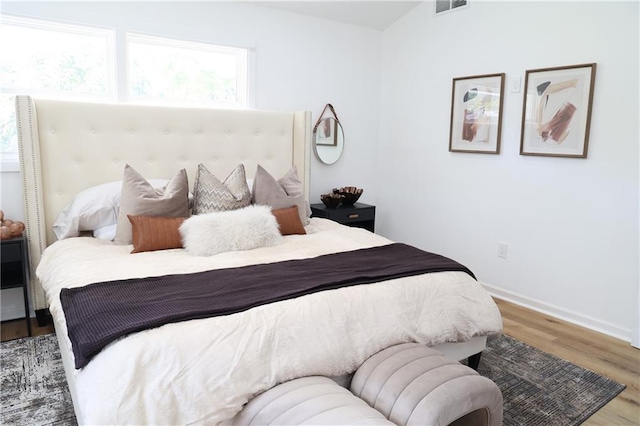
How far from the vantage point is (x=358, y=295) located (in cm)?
198

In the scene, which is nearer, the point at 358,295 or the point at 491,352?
the point at 358,295

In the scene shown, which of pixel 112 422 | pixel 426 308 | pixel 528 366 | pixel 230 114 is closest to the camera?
pixel 112 422

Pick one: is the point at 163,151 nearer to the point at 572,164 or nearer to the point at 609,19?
the point at 572,164

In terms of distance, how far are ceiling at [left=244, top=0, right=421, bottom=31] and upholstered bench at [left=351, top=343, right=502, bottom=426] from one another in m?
3.09

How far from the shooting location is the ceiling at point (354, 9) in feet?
12.7

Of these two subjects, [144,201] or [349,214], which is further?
[349,214]

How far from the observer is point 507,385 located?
241 centimetres

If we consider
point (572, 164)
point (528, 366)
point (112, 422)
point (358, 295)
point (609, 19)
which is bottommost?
point (528, 366)

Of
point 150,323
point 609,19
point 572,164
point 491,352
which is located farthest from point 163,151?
point 609,19

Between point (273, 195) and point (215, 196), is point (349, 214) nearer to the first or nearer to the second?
point (273, 195)

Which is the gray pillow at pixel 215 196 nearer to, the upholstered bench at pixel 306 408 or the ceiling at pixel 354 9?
the upholstered bench at pixel 306 408

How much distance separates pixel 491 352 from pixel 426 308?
3.00ft

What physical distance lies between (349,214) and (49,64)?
253cm

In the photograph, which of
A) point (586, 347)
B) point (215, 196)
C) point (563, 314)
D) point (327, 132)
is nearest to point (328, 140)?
point (327, 132)
